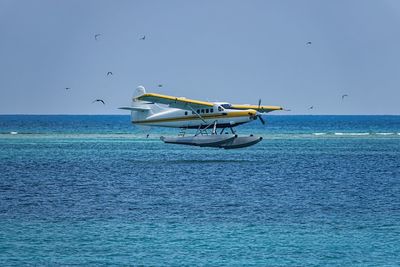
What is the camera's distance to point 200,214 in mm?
39438

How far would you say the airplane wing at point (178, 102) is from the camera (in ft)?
243

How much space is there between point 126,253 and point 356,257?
7423 millimetres

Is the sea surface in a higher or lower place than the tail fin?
lower

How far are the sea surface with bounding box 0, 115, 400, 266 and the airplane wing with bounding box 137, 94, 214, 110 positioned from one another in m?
5.72

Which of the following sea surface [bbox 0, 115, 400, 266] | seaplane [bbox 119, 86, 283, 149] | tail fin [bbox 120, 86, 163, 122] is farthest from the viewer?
tail fin [bbox 120, 86, 163, 122]

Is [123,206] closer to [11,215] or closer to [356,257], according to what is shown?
[11,215]

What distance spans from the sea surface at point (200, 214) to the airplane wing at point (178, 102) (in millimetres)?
5717

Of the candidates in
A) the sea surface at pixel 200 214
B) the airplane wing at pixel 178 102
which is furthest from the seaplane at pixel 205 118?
the sea surface at pixel 200 214

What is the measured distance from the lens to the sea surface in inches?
1219

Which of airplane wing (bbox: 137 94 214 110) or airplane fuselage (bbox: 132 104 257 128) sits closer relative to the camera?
airplane wing (bbox: 137 94 214 110)

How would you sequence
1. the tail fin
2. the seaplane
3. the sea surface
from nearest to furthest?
the sea surface → the seaplane → the tail fin

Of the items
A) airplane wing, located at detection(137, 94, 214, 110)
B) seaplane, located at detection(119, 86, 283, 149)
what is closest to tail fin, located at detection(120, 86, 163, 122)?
seaplane, located at detection(119, 86, 283, 149)

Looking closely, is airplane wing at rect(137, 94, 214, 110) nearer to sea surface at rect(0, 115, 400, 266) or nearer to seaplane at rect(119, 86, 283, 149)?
seaplane at rect(119, 86, 283, 149)

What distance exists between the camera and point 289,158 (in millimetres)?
80312
